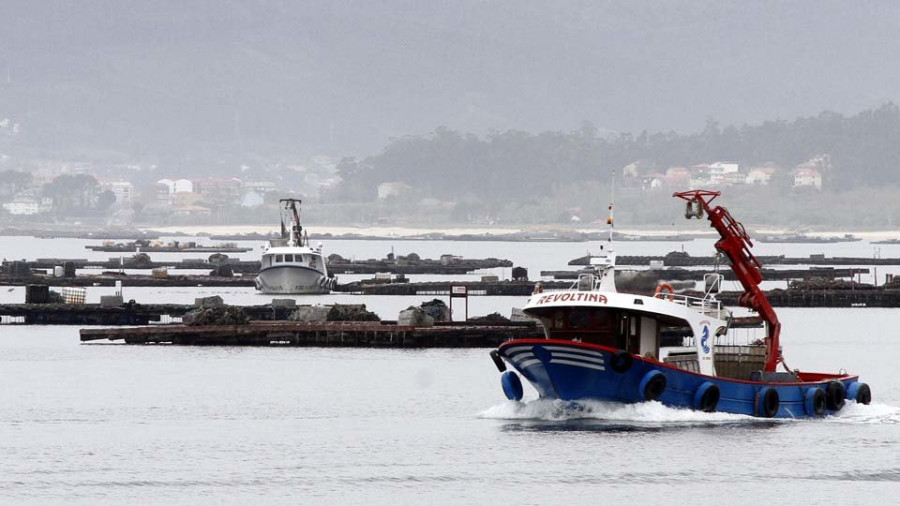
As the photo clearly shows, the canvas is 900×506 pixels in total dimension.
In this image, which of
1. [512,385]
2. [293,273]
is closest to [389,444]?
[512,385]

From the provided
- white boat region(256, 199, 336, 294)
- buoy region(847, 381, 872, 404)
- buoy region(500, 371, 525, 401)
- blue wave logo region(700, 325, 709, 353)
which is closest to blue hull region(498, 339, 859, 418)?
blue wave logo region(700, 325, 709, 353)

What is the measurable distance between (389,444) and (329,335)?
110 feet

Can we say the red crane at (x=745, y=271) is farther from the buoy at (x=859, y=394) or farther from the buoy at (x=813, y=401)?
the buoy at (x=859, y=394)

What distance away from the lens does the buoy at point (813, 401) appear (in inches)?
2346

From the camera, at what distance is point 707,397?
56.3 meters

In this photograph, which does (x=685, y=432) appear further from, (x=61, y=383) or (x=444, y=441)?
(x=61, y=383)

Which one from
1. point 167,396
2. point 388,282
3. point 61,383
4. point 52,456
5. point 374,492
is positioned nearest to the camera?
point 374,492

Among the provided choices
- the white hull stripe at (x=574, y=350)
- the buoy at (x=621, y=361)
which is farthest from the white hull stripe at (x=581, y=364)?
the buoy at (x=621, y=361)

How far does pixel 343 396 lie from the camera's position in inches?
2648

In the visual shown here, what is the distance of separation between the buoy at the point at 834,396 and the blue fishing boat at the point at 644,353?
0.43 m

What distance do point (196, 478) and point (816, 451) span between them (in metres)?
17.8

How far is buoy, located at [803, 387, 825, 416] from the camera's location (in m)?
59.6

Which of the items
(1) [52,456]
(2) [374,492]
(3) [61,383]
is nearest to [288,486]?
(2) [374,492]

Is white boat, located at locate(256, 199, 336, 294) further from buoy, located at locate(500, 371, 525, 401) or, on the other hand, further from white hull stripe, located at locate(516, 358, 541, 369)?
white hull stripe, located at locate(516, 358, 541, 369)
